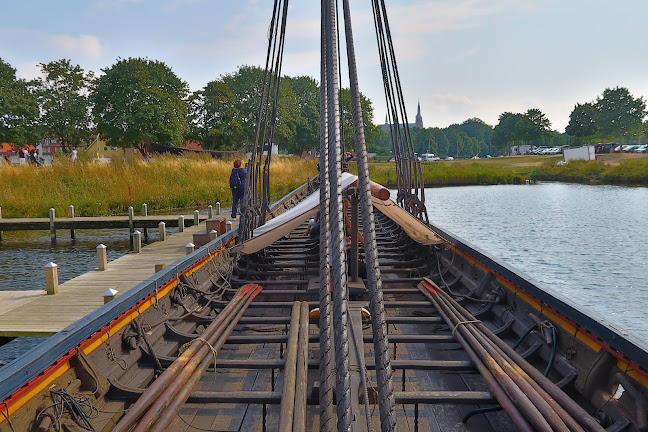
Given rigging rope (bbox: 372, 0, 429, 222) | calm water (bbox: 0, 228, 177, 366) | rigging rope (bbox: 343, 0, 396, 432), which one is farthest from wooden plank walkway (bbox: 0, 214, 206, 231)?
rigging rope (bbox: 343, 0, 396, 432)

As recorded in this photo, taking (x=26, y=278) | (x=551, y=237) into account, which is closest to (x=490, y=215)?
(x=551, y=237)

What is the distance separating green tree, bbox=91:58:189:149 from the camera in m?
39.2

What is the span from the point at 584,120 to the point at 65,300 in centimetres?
7635

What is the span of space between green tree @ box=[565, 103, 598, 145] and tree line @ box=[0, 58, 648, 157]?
130 millimetres

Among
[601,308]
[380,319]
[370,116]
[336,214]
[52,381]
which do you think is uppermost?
[370,116]

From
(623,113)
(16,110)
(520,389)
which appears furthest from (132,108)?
(623,113)

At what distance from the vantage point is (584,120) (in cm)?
7044

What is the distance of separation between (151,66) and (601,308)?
41.0 m

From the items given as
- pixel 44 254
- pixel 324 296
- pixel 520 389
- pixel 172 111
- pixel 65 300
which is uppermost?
pixel 172 111

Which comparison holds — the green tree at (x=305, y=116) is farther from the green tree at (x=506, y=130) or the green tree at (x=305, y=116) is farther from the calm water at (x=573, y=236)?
the green tree at (x=506, y=130)

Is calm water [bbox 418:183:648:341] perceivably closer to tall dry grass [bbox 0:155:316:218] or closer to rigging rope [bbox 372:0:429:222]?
rigging rope [bbox 372:0:429:222]

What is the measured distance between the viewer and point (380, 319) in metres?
1.95

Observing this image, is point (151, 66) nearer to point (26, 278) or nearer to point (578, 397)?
point (26, 278)

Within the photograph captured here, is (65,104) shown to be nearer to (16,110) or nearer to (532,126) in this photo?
(16,110)
